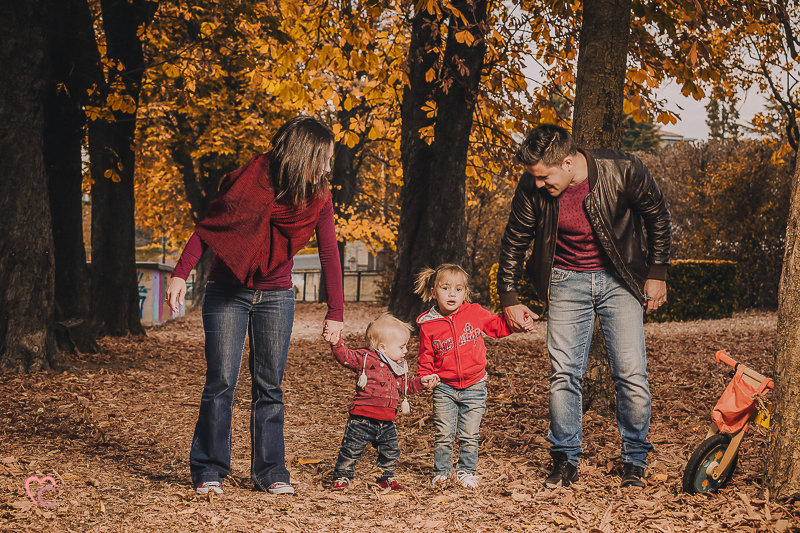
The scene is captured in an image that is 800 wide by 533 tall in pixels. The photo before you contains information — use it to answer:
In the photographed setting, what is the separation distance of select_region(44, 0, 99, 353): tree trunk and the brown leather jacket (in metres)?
5.79

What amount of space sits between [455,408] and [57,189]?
6153mm

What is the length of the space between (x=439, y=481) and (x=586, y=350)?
3.75 feet

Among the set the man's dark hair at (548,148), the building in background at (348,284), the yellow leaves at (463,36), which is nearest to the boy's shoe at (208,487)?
the man's dark hair at (548,148)

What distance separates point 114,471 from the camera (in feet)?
13.4

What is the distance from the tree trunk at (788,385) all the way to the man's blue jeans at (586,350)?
0.63m

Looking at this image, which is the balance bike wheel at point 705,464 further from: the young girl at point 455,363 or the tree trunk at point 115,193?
the tree trunk at point 115,193

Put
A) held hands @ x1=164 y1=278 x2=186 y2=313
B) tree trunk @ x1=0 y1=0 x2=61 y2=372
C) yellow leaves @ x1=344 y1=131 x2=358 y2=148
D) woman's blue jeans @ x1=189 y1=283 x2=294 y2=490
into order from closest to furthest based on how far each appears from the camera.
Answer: held hands @ x1=164 y1=278 x2=186 y2=313, woman's blue jeans @ x1=189 y1=283 x2=294 y2=490, tree trunk @ x1=0 y1=0 x2=61 y2=372, yellow leaves @ x1=344 y1=131 x2=358 y2=148

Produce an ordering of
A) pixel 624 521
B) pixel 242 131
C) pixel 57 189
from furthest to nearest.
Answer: pixel 242 131 < pixel 57 189 < pixel 624 521

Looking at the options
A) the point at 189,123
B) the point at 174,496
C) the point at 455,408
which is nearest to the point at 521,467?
the point at 455,408

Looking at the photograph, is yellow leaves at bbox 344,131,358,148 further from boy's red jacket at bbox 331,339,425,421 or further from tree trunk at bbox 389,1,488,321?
boy's red jacket at bbox 331,339,425,421

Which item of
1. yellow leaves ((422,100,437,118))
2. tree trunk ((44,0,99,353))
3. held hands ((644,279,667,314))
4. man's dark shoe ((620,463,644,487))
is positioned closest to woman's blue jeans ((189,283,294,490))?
man's dark shoe ((620,463,644,487))

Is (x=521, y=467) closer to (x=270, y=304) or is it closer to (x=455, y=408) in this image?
(x=455, y=408)

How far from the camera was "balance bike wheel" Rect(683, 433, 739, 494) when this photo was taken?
11.1 feet

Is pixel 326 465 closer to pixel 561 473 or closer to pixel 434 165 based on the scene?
pixel 561 473
